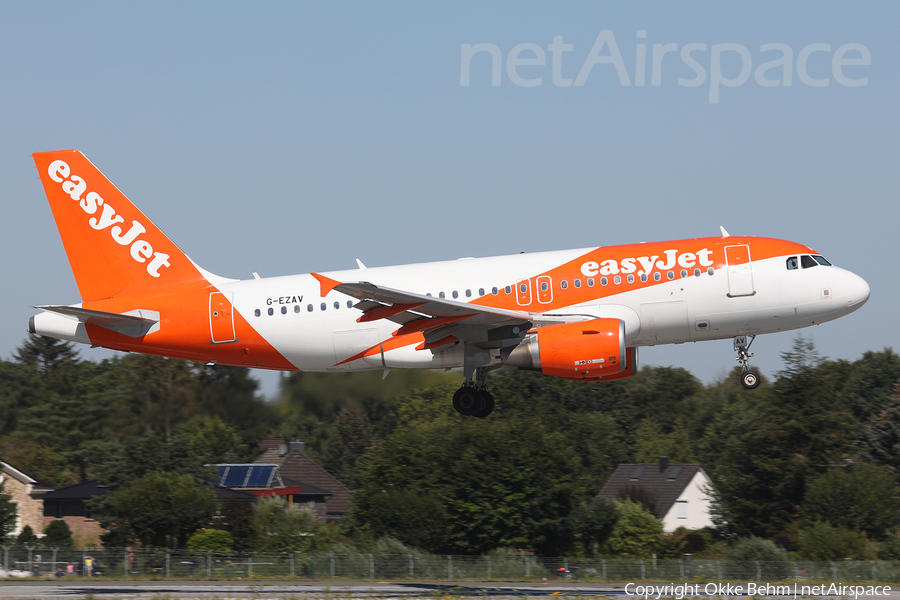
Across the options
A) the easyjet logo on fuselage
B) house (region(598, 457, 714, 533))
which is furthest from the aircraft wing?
house (region(598, 457, 714, 533))

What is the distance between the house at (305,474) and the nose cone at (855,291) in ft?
→ 185

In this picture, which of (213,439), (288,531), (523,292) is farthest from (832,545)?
(213,439)

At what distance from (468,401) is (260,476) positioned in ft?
151

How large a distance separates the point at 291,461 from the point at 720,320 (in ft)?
194

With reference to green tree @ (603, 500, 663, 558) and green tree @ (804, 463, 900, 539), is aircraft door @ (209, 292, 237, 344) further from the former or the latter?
green tree @ (804, 463, 900, 539)

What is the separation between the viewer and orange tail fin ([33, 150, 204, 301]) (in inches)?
1361

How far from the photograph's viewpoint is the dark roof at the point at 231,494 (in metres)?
65.6

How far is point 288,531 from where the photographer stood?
5772cm

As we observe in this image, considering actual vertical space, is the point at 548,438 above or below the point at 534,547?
above

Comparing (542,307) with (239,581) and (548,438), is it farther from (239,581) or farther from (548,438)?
(548,438)

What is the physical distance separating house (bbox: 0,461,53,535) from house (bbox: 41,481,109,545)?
38 centimetres

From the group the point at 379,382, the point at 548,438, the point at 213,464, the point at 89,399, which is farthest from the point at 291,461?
the point at 379,382

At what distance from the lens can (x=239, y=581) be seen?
43469 millimetres

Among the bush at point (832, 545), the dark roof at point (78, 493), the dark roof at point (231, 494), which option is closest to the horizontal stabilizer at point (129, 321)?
the dark roof at point (231, 494)
